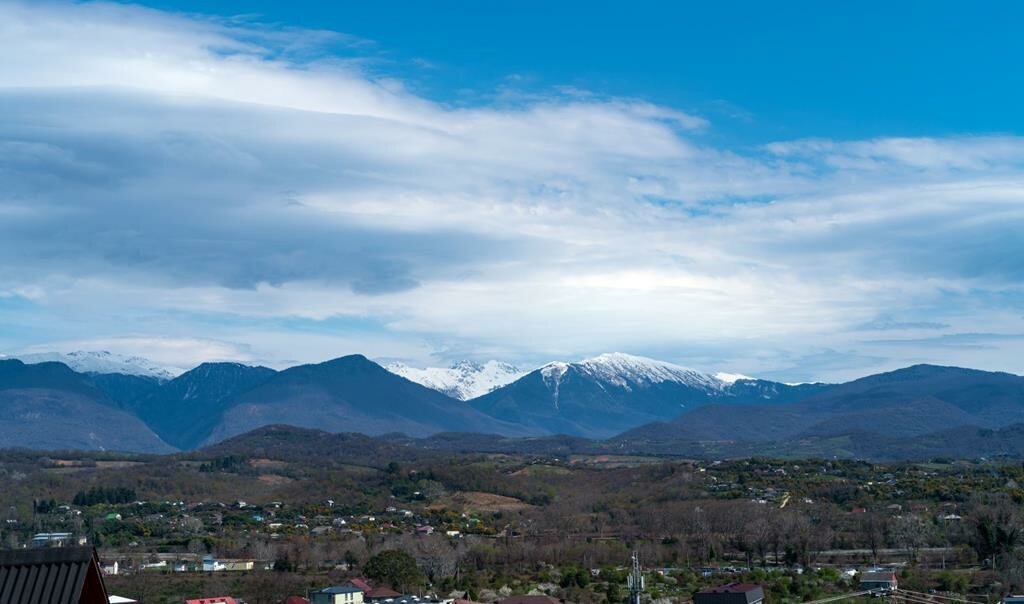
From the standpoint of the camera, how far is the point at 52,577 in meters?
15.1

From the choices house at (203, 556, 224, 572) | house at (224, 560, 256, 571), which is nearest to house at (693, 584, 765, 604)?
house at (224, 560, 256, 571)

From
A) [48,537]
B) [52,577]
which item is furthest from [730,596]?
[48,537]

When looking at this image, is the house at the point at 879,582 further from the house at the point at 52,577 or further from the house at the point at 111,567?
the house at the point at 52,577

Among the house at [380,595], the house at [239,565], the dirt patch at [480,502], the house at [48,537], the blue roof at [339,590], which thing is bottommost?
the house at [380,595]

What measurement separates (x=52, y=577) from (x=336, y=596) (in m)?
64.3

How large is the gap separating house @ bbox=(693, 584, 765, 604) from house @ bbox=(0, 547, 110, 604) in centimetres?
5717

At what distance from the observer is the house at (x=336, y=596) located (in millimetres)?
77250

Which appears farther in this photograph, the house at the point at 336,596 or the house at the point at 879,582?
the house at the point at 336,596

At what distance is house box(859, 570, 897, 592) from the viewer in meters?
74.7

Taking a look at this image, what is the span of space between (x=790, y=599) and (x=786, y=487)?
247 feet

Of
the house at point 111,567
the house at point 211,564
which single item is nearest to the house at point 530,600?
the house at point 211,564

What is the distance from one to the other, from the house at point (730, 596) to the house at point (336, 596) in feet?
69.1

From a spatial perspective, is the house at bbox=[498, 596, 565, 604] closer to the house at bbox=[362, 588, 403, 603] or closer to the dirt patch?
the house at bbox=[362, 588, 403, 603]

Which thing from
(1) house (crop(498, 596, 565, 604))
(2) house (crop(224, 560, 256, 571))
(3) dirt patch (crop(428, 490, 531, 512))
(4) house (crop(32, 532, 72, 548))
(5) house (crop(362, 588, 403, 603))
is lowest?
(5) house (crop(362, 588, 403, 603))
